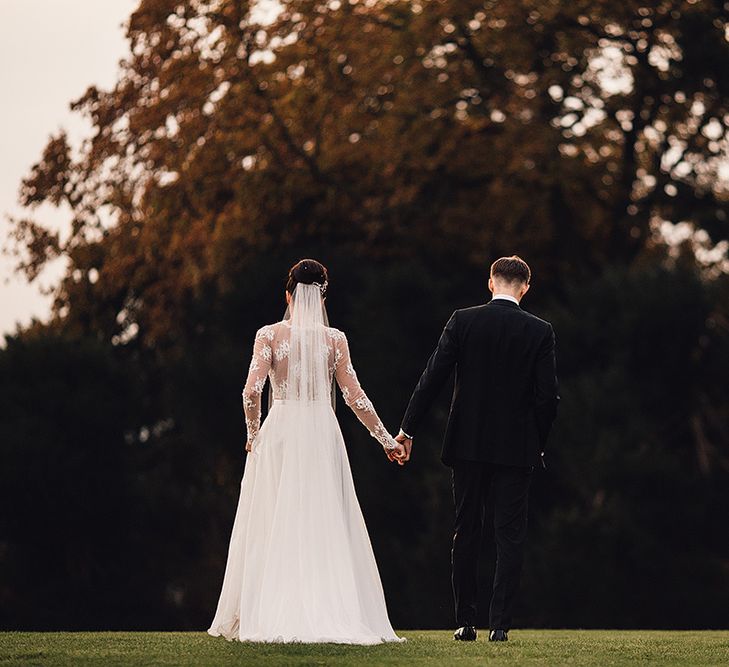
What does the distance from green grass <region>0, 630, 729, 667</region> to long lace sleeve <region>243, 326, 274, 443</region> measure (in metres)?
1.33

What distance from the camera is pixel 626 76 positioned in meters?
25.5

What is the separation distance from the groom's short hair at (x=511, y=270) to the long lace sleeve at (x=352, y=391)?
1.04m

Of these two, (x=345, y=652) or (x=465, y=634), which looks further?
(x=465, y=634)

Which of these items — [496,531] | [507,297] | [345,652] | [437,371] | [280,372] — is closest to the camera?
[345,652]

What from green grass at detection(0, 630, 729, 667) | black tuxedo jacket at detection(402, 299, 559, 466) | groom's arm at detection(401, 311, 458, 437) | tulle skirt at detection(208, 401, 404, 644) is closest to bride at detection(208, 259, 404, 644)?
tulle skirt at detection(208, 401, 404, 644)

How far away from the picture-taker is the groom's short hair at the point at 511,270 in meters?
8.85

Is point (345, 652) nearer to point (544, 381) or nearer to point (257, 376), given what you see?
point (257, 376)

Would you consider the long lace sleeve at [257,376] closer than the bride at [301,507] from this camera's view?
No

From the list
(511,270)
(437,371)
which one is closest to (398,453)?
(437,371)

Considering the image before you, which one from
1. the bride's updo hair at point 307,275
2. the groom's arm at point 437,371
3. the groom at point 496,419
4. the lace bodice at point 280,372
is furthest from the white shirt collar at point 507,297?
the bride's updo hair at point 307,275

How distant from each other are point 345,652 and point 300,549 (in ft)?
3.55

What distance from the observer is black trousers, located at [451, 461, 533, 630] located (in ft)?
28.3

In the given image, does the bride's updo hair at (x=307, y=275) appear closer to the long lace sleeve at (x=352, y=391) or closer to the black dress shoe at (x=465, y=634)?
the long lace sleeve at (x=352, y=391)

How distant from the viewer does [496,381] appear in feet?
28.9
